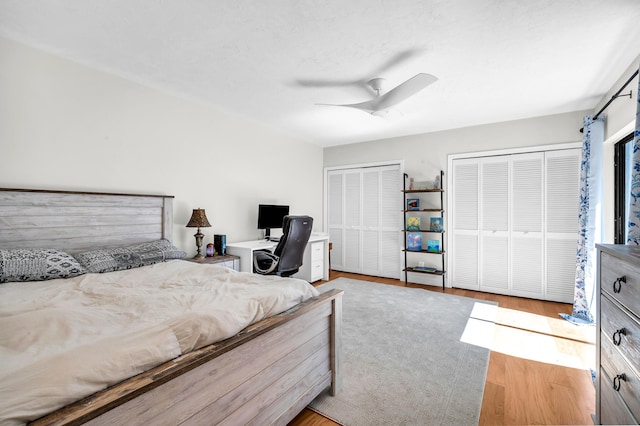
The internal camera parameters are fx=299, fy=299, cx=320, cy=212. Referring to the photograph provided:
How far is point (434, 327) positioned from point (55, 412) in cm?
304

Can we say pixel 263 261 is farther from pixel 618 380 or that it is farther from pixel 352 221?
pixel 618 380

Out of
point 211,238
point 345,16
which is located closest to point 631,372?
point 345,16

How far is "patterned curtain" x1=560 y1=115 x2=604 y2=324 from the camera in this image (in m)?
3.21

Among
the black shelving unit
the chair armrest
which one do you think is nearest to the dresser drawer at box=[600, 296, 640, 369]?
the chair armrest

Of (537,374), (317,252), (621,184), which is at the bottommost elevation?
(537,374)

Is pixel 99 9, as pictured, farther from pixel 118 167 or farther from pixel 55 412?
pixel 55 412

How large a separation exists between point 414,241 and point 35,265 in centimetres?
442

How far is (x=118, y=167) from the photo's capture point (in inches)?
115

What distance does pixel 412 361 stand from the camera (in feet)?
7.91

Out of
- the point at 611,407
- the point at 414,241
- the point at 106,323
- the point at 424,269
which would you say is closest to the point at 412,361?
the point at 611,407

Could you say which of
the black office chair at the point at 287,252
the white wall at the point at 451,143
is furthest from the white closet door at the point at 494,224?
the black office chair at the point at 287,252

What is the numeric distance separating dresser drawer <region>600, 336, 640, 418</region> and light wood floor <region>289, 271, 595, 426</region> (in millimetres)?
482

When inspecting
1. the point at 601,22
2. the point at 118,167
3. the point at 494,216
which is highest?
the point at 601,22

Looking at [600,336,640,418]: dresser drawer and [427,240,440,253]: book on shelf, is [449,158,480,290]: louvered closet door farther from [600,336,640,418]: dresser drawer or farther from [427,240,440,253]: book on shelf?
[600,336,640,418]: dresser drawer
